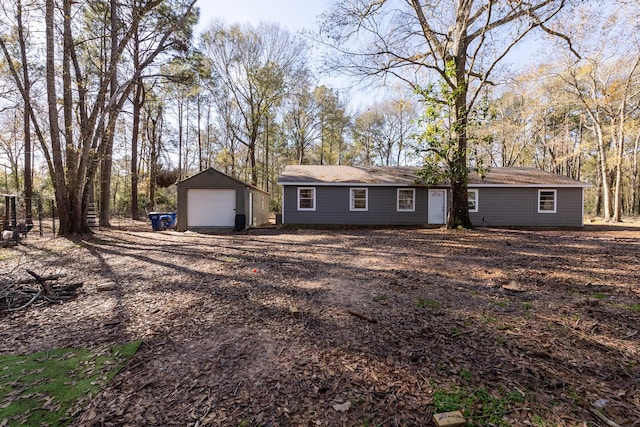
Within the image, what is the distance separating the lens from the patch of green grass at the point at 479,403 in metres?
1.90

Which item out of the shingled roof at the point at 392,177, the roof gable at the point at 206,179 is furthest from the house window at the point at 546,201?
the roof gable at the point at 206,179

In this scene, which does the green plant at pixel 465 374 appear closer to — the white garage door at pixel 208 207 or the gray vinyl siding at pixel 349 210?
the white garage door at pixel 208 207

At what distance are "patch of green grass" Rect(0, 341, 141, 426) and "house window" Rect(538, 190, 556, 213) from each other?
56.5 feet

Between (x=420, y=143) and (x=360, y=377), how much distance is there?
11.1m

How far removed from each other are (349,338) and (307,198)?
12437mm

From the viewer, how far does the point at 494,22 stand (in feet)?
35.5

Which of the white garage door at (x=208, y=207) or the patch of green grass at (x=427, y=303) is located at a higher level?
the white garage door at (x=208, y=207)

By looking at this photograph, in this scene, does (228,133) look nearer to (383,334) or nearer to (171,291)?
(171,291)

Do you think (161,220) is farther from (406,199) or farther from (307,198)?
(406,199)

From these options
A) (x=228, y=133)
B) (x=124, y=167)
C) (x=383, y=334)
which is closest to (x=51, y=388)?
(x=383, y=334)

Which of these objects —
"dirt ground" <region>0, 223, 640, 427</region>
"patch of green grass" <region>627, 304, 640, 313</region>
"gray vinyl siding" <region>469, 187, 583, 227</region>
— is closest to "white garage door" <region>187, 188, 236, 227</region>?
"dirt ground" <region>0, 223, 640, 427</region>

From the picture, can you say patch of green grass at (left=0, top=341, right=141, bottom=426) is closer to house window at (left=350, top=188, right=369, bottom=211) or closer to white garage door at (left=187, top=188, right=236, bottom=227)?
white garage door at (left=187, top=188, right=236, bottom=227)

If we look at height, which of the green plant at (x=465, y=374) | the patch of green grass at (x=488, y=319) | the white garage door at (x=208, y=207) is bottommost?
the green plant at (x=465, y=374)

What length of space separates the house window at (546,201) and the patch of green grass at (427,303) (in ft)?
46.5
